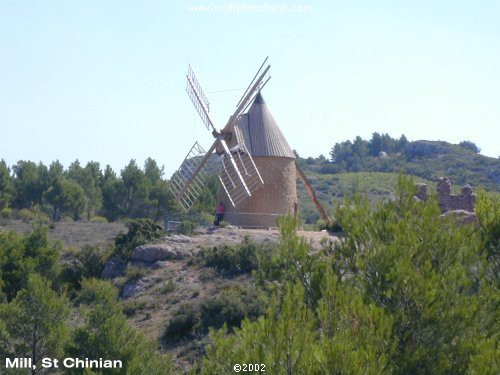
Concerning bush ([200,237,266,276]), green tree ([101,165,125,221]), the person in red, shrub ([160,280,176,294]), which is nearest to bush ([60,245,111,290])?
shrub ([160,280,176,294])

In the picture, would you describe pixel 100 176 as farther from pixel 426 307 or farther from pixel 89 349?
pixel 426 307

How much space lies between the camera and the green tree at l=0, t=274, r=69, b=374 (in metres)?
19.2

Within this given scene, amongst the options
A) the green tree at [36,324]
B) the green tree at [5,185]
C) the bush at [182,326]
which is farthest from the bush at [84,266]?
the green tree at [5,185]

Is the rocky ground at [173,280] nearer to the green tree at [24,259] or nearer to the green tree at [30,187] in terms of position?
the green tree at [24,259]

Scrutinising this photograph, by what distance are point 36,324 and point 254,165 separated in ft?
40.5

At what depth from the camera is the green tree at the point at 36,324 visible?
19.2m

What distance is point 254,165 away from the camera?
3036 centimetres

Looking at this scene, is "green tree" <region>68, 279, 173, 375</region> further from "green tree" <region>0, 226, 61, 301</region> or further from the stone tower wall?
the stone tower wall

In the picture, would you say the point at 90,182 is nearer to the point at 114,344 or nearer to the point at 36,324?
the point at 36,324

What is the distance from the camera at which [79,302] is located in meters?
26.7

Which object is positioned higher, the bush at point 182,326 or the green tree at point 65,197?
the green tree at point 65,197

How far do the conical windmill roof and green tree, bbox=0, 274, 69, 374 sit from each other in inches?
487

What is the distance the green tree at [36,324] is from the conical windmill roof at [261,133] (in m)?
12.4

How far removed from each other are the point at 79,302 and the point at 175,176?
29.3ft
